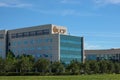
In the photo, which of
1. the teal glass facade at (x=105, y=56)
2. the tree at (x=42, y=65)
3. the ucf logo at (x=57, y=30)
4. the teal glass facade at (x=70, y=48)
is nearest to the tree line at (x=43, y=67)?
the tree at (x=42, y=65)

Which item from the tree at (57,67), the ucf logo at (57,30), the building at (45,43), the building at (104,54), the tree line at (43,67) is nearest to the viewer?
the tree line at (43,67)

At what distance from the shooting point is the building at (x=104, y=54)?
143587mm

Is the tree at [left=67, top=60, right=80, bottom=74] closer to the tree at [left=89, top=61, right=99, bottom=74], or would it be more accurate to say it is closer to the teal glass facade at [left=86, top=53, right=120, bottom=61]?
the tree at [left=89, top=61, right=99, bottom=74]

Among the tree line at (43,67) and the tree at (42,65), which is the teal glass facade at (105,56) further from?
the tree at (42,65)

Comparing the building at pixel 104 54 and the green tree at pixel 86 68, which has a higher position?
the building at pixel 104 54

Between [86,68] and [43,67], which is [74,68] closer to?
[86,68]

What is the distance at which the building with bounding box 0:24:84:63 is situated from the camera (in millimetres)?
114438

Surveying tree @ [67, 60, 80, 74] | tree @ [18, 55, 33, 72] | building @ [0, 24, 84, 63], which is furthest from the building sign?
tree @ [18, 55, 33, 72]

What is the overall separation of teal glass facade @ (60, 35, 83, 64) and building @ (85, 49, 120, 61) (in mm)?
27255

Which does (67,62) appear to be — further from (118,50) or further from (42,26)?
(118,50)

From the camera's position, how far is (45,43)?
116812 millimetres

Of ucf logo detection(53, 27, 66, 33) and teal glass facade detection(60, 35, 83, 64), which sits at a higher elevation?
ucf logo detection(53, 27, 66, 33)

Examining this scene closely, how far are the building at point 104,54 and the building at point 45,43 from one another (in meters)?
26.9

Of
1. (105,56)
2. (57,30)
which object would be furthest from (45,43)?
(105,56)
